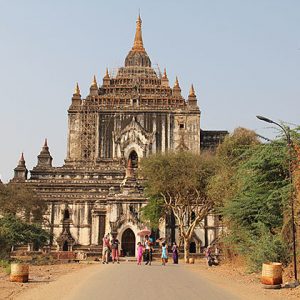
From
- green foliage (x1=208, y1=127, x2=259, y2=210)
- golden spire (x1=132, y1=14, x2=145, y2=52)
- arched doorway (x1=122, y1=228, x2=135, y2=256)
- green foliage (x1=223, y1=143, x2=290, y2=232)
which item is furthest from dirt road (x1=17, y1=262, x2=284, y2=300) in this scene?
golden spire (x1=132, y1=14, x2=145, y2=52)

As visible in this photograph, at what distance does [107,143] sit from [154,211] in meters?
20.3

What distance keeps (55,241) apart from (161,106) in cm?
2109

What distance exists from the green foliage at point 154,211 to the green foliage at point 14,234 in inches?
379

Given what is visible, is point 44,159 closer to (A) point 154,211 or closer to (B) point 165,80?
(B) point 165,80

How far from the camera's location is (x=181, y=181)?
47.4m

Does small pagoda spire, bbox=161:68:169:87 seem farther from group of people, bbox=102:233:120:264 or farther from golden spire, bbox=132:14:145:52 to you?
group of people, bbox=102:233:120:264

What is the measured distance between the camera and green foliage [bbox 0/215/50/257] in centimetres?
4288

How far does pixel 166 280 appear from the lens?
22.6 m

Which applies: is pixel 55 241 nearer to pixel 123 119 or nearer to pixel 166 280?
pixel 123 119

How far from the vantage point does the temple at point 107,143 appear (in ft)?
202

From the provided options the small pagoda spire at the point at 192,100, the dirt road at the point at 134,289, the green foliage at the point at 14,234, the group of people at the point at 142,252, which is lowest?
the dirt road at the point at 134,289

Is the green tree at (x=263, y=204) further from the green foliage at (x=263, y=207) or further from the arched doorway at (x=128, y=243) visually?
A: the arched doorway at (x=128, y=243)

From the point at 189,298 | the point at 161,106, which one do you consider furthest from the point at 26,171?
the point at 189,298

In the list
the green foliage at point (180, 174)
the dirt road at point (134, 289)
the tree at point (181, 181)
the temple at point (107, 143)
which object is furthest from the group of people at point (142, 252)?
the temple at point (107, 143)
